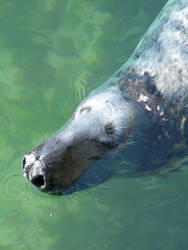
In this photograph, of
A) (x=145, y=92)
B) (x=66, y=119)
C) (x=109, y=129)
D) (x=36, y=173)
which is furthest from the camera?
(x=66, y=119)

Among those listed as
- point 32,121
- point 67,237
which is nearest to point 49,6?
point 32,121

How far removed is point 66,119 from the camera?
5.86 metres

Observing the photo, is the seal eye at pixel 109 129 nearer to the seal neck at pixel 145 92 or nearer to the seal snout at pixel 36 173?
the seal neck at pixel 145 92

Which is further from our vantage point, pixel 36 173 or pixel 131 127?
pixel 131 127

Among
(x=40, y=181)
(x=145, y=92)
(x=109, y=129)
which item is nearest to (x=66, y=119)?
(x=145, y=92)

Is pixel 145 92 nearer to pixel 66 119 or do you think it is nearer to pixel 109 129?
pixel 109 129

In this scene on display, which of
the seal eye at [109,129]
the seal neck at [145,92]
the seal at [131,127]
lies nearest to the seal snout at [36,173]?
the seal at [131,127]

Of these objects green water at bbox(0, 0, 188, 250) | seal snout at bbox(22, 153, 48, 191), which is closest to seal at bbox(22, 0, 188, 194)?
seal snout at bbox(22, 153, 48, 191)

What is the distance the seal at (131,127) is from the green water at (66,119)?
868mm

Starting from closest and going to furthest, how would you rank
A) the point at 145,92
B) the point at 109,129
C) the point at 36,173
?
the point at 36,173 < the point at 109,129 < the point at 145,92

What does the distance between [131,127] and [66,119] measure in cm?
200

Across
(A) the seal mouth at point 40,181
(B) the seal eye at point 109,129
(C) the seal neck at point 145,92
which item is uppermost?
(C) the seal neck at point 145,92

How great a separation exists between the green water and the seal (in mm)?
868

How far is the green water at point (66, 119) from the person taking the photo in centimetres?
520
